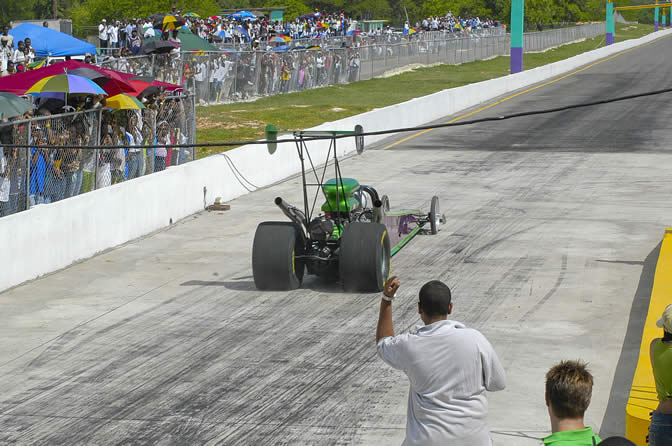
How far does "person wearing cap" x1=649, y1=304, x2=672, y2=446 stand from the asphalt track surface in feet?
5.90

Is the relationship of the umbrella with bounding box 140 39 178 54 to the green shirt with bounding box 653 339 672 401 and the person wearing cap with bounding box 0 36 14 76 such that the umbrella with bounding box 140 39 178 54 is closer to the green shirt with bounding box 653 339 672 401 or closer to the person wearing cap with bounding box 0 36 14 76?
the person wearing cap with bounding box 0 36 14 76

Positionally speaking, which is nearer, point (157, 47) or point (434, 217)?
point (434, 217)

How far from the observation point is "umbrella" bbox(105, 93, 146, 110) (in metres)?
15.8

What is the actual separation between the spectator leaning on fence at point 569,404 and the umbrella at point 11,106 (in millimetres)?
10211

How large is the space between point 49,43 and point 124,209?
14.4 m

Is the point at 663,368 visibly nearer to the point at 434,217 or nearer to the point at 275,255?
the point at 275,255

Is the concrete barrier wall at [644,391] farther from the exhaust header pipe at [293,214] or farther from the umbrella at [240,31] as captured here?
the umbrella at [240,31]

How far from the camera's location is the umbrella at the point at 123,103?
15.8 meters

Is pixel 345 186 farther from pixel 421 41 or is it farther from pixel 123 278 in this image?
pixel 421 41

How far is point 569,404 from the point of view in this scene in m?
4.03

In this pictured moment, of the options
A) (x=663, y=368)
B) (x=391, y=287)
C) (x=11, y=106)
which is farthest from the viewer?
(x=11, y=106)

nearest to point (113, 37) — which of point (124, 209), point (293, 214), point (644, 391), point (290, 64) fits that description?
point (290, 64)

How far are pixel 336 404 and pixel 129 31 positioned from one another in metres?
30.7

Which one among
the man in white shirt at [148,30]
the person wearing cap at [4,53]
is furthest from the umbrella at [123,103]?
the man in white shirt at [148,30]
